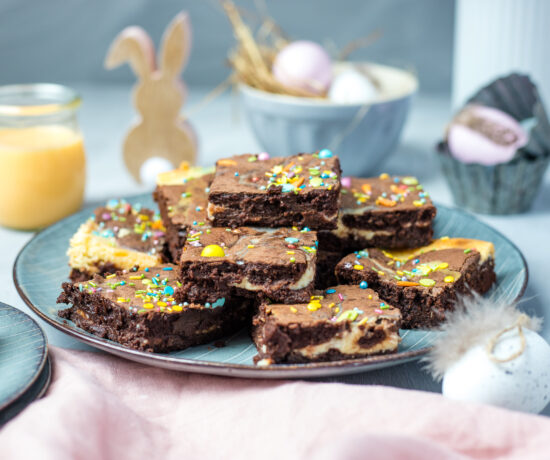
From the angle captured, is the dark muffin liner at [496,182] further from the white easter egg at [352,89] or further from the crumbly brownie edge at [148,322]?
the crumbly brownie edge at [148,322]

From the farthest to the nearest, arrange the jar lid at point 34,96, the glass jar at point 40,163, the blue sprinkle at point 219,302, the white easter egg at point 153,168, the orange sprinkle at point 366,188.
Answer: the white easter egg at point 153,168 → the jar lid at point 34,96 → the glass jar at point 40,163 → the orange sprinkle at point 366,188 → the blue sprinkle at point 219,302

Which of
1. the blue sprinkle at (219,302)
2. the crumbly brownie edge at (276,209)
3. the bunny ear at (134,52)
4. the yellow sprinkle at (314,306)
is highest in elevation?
the bunny ear at (134,52)

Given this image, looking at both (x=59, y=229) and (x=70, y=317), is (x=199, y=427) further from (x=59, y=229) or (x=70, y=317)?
(x=59, y=229)

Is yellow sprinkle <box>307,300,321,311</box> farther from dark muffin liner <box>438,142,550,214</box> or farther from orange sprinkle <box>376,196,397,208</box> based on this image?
dark muffin liner <box>438,142,550,214</box>

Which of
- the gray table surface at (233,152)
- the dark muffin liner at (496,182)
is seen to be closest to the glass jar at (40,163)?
the gray table surface at (233,152)

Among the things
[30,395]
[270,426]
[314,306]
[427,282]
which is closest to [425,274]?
[427,282]

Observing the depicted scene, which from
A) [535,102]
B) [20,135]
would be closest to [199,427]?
[20,135]
